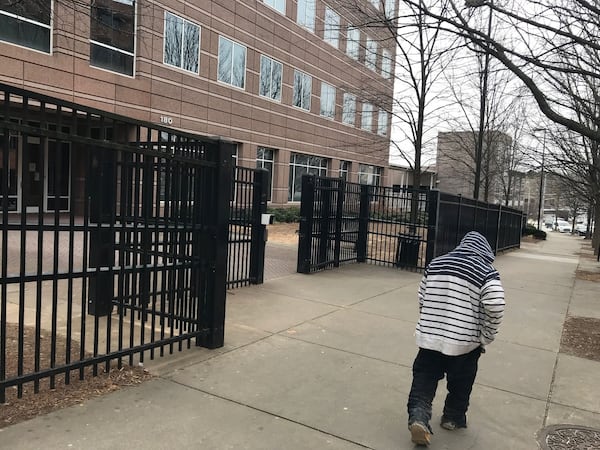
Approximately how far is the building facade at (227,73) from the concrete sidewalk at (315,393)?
5167 mm

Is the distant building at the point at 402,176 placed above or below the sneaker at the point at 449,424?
above

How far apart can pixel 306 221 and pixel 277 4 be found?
2010cm

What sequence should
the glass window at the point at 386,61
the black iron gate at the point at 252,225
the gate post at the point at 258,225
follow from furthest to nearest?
the glass window at the point at 386,61
the gate post at the point at 258,225
the black iron gate at the point at 252,225

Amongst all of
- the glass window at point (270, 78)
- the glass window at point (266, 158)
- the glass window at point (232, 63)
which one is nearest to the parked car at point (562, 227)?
the glass window at point (266, 158)

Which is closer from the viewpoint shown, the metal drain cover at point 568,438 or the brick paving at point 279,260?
the metal drain cover at point 568,438

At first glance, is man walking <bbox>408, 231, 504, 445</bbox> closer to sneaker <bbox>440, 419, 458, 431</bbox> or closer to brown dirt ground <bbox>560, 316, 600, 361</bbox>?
sneaker <bbox>440, 419, 458, 431</bbox>

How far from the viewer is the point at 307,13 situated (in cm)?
2902

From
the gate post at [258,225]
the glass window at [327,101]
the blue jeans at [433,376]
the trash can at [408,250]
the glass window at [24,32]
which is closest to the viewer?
the blue jeans at [433,376]

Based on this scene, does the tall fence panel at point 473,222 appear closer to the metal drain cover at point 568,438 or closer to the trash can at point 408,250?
the trash can at point 408,250

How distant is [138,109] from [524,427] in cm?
1795

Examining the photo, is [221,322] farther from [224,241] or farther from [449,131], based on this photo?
[449,131]

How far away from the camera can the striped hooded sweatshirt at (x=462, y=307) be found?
11.0ft

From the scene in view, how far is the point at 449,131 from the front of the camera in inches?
1024

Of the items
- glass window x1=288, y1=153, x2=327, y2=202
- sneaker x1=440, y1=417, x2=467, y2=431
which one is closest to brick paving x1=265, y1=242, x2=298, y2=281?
sneaker x1=440, y1=417, x2=467, y2=431
